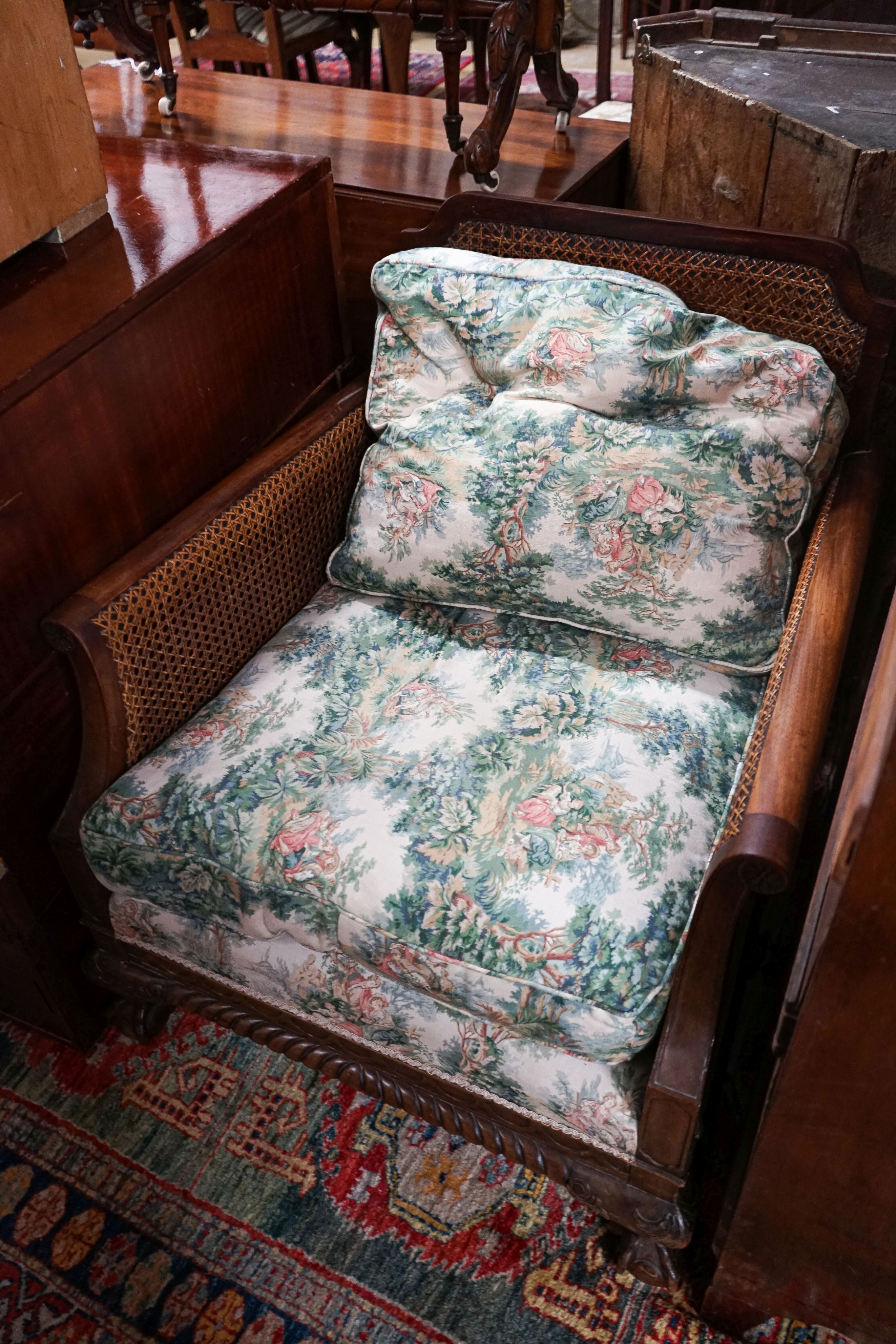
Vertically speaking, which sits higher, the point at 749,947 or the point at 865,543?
the point at 865,543

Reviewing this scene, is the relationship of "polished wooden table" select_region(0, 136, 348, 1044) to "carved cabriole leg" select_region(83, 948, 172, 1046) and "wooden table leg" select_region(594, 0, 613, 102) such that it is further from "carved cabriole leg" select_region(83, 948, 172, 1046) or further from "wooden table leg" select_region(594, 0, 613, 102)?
"wooden table leg" select_region(594, 0, 613, 102)

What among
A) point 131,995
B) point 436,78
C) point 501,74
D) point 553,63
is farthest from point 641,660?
point 436,78

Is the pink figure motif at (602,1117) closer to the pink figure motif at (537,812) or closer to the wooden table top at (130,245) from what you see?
the pink figure motif at (537,812)

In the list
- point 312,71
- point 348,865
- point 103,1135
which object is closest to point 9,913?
point 103,1135

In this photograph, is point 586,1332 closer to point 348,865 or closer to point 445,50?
point 348,865

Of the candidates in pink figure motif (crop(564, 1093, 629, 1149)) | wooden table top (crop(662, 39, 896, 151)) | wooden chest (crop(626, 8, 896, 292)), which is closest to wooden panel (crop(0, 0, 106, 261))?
wooden chest (crop(626, 8, 896, 292))

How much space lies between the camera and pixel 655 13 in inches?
161

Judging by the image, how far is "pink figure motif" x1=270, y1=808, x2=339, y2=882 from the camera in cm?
112

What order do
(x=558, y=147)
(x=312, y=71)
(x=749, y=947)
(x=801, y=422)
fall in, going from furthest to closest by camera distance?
(x=312, y=71) < (x=558, y=147) < (x=749, y=947) < (x=801, y=422)

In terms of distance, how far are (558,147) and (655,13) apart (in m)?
2.88

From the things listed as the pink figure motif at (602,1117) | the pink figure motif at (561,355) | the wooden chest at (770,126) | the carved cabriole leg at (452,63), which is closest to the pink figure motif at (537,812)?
the pink figure motif at (602,1117)

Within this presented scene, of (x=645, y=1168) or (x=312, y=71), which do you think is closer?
(x=645, y=1168)

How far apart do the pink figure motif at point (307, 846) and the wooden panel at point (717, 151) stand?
41.0 inches

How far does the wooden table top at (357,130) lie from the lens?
1.73 metres
